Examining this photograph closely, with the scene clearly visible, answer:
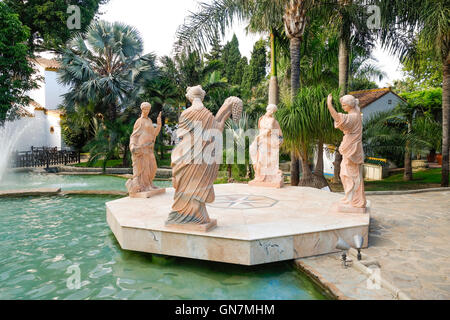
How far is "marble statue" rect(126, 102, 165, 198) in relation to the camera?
6953 millimetres

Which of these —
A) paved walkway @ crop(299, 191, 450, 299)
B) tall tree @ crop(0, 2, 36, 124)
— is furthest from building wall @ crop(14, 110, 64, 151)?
paved walkway @ crop(299, 191, 450, 299)

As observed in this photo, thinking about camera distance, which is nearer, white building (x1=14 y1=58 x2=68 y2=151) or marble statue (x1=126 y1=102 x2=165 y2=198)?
marble statue (x1=126 y1=102 x2=165 y2=198)

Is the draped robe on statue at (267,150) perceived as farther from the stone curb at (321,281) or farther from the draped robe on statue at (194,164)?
the stone curb at (321,281)

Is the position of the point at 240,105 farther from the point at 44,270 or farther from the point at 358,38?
the point at 358,38

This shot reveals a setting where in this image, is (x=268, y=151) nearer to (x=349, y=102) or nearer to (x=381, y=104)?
(x=349, y=102)

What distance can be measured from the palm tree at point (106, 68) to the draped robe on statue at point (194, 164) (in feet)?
45.9

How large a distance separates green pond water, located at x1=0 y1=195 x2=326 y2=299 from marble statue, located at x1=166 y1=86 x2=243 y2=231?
720 millimetres

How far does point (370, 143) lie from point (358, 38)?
3.85m

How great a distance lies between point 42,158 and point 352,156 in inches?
728

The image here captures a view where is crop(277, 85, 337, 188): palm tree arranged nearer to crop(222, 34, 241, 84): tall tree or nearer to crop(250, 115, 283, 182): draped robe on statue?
crop(250, 115, 283, 182): draped robe on statue

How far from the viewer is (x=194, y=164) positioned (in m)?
4.46

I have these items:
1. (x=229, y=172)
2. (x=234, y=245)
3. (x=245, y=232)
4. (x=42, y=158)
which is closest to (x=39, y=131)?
(x=42, y=158)

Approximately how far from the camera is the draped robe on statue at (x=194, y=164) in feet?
14.6
